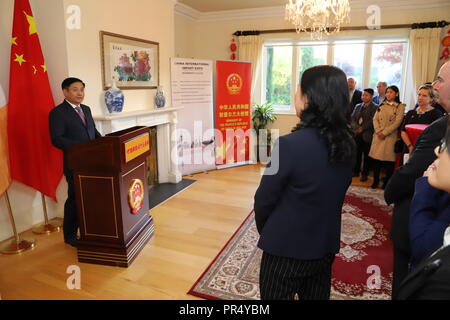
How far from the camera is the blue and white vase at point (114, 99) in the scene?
3.50 meters

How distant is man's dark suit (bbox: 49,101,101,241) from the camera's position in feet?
8.83

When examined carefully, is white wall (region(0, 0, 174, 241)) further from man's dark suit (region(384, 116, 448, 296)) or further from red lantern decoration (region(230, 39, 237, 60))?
man's dark suit (region(384, 116, 448, 296))

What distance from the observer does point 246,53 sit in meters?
6.25

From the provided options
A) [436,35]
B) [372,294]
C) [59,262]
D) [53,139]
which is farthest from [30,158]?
[436,35]

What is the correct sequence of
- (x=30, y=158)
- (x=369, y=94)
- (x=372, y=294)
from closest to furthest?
(x=372, y=294), (x=30, y=158), (x=369, y=94)

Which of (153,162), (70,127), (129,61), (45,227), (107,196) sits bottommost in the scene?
(45,227)

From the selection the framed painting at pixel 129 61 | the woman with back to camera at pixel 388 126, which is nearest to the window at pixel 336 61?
the woman with back to camera at pixel 388 126

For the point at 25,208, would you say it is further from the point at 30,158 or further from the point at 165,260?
the point at 165,260

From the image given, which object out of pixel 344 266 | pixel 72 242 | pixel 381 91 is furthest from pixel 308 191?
pixel 381 91

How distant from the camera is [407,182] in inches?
54.9

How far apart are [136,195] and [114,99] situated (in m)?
1.31

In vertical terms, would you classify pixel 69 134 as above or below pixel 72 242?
above

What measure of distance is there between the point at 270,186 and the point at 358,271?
184 centimetres

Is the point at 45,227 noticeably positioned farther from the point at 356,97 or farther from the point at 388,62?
the point at 388,62
